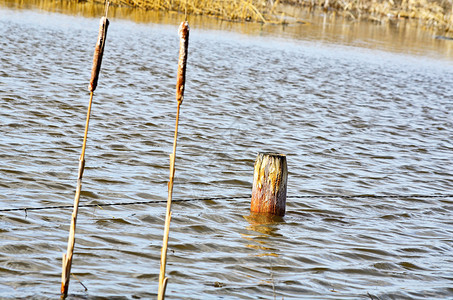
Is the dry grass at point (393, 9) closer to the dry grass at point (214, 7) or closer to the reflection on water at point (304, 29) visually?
the reflection on water at point (304, 29)

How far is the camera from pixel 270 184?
663 centimetres

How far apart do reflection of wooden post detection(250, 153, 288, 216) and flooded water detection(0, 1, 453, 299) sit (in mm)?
136

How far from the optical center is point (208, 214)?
6.62m

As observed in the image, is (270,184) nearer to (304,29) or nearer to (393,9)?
(304,29)

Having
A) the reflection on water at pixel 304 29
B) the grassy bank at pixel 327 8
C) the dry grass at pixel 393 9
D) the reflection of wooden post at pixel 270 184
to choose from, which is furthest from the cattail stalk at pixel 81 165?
the dry grass at pixel 393 9

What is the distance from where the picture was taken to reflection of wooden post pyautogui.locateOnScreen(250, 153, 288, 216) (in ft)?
21.5

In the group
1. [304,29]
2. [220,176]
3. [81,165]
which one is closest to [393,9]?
[304,29]

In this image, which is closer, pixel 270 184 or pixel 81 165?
pixel 81 165

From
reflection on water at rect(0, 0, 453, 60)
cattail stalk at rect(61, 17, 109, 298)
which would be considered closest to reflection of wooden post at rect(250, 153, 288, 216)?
cattail stalk at rect(61, 17, 109, 298)

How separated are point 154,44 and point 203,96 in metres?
8.57

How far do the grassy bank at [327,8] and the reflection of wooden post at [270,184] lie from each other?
24.6 meters

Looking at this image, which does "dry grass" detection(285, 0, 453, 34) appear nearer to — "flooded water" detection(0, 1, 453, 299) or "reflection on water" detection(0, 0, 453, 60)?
"reflection on water" detection(0, 0, 453, 60)

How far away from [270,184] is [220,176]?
64.7 inches

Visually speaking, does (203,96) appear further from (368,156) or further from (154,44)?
(154,44)
